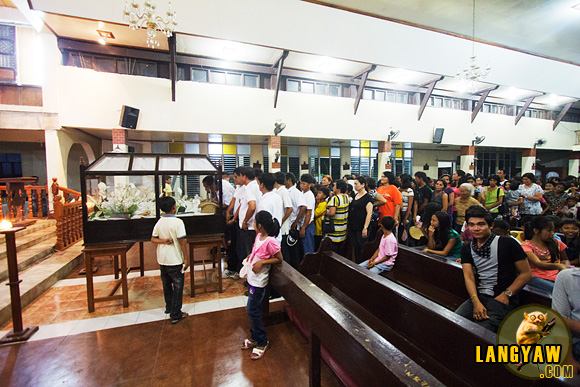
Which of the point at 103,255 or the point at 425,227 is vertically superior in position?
the point at 425,227

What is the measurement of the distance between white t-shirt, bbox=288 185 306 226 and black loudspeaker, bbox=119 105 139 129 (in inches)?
241

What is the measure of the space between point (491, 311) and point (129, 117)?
29.1ft

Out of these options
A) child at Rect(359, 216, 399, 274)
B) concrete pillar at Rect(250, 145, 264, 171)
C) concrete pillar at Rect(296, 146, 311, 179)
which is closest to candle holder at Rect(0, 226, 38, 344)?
child at Rect(359, 216, 399, 274)

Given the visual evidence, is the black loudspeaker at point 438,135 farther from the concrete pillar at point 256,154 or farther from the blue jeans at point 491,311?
the blue jeans at point 491,311

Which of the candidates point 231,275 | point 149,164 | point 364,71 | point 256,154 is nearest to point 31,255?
point 149,164

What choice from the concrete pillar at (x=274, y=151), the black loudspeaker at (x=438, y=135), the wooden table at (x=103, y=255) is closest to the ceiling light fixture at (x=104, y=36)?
the concrete pillar at (x=274, y=151)

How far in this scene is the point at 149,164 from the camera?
379 centimetres

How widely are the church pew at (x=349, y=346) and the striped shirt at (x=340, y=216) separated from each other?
204 centimetres

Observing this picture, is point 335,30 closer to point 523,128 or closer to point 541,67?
point 541,67

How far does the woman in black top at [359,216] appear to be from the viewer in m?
4.19

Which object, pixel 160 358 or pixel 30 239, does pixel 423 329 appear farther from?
pixel 30 239

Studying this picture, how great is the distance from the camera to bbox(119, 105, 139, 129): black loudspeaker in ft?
24.8

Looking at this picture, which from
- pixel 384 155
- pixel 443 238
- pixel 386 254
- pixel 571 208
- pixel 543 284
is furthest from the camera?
pixel 384 155

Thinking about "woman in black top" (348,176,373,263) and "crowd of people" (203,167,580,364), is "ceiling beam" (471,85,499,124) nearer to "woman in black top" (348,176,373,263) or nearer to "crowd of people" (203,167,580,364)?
"crowd of people" (203,167,580,364)
